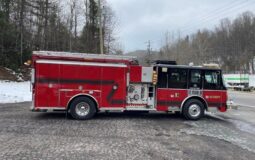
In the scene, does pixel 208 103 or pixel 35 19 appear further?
pixel 35 19

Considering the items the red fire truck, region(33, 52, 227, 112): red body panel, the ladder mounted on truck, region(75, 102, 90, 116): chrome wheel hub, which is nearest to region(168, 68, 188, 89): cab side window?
the red fire truck

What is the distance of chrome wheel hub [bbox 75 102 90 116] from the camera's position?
13.0m

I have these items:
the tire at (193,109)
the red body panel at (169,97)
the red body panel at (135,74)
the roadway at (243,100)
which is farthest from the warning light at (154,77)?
the roadway at (243,100)

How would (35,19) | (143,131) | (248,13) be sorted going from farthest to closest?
(248,13)
(35,19)
(143,131)

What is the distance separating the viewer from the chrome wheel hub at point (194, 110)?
46.0ft

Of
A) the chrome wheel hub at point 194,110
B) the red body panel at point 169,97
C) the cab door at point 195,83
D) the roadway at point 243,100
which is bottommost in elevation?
the roadway at point 243,100

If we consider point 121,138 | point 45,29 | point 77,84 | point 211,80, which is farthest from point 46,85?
point 45,29

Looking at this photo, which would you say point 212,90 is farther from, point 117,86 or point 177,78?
point 117,86

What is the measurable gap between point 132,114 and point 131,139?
562cm

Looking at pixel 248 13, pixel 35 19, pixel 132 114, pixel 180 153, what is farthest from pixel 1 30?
pixel 248 13

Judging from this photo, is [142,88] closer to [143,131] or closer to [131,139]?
[143,131]

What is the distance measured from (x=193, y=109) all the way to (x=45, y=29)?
37.6 metres

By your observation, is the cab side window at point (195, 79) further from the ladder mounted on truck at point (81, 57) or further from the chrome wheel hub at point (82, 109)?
the chrome wheel hub at point (82, 109)

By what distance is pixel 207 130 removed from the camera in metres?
11.6
